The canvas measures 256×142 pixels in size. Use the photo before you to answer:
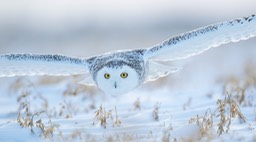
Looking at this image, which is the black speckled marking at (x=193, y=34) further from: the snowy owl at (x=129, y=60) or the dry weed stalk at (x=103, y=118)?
the dry weed stalk at (x=103, y=118)

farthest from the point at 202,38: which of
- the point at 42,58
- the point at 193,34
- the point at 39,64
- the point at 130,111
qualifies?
the point at 39,64

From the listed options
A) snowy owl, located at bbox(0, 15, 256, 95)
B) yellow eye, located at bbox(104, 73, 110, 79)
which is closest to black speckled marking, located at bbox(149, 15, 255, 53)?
snowy owl, located at bbox(0, 15, 256, 95)

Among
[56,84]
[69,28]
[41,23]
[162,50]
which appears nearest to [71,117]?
[162,50]

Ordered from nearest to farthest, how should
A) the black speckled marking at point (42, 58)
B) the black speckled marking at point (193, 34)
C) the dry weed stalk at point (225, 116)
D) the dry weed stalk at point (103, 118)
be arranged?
the dry weed stalk at point (225, 116)
the dry weed stalk at point (103, 118)
the black speckled marking at point (193, 34)
the black speckled marking at point (42, 58)

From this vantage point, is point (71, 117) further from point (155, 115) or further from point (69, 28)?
point (69, 28)

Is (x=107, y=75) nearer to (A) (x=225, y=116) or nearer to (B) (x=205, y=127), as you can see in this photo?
(A) (x=225, y=116)

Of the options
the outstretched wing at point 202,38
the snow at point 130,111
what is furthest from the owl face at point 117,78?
the outstretched wing at point 202,38
